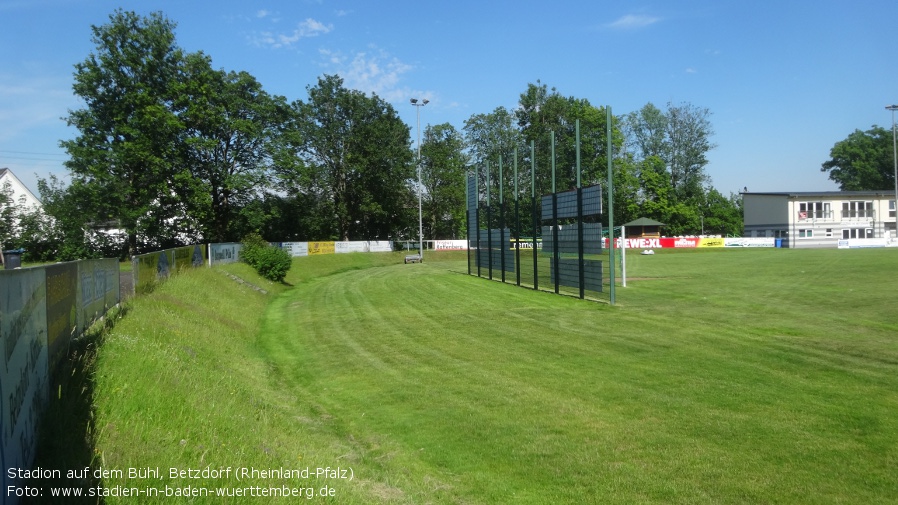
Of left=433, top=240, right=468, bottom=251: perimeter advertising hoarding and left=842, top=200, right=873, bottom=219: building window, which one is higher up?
left=842, top=200, right=873, bottom=219: building window

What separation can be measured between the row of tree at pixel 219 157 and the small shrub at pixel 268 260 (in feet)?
49.8

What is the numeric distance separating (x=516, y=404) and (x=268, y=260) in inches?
1027

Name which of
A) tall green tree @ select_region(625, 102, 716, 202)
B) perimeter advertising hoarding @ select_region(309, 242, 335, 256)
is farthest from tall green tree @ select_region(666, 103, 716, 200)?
perimeter advertising hoarding @ select_region(309, 242, 335, 256)

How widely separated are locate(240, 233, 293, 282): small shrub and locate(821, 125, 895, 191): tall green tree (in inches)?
4366

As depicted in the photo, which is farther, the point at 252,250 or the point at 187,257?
the point at 252,250

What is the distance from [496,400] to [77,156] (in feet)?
168

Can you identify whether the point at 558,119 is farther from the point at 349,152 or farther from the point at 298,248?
the point at 298,248

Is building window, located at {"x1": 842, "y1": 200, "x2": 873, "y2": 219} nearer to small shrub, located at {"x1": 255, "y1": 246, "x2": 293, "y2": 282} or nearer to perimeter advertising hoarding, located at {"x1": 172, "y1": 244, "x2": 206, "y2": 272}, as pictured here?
small shrub, located at {"x1": 255, "y1": 246, "x2": 293, "y2": 282}

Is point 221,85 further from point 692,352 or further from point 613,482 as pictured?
point 613,482

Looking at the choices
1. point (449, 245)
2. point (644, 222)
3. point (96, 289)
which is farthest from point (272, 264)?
point (644, 222)

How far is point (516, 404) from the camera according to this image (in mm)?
8602

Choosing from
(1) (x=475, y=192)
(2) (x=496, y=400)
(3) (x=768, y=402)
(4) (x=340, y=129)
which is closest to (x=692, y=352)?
(3) (x=768, y=402)

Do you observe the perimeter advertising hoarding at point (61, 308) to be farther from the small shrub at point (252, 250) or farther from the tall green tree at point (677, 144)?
the tall green tree at point (677, 144)

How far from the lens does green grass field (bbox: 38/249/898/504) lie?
5.68m
